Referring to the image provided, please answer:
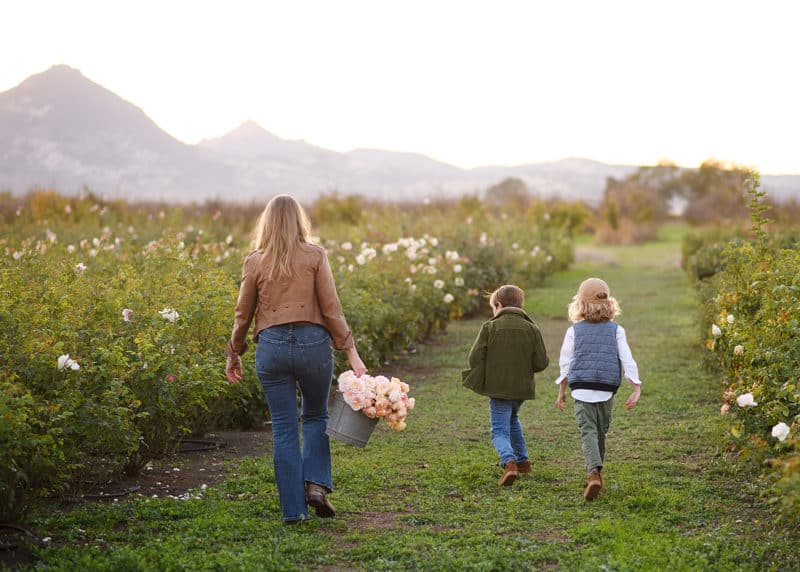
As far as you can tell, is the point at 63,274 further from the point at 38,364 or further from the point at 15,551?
the point at 15,551

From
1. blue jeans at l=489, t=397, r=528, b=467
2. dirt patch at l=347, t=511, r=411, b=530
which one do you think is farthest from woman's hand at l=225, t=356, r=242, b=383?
blue jeans at l=489, t=397, r=528, b=467

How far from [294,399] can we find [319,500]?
2.07ft

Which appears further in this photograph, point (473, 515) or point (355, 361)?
point (473, 515)

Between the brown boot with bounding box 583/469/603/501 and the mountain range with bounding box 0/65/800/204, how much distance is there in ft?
→ 150

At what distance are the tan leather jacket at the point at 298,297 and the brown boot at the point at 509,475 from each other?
1.63 meters

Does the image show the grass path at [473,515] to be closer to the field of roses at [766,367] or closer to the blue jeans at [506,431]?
the blue jeans at [506,431]

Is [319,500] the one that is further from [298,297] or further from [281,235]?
[281,235]

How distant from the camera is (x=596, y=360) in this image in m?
5.55

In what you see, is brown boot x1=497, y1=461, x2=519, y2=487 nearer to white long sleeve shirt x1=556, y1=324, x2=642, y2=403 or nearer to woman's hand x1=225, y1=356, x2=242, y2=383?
white long sleeve shirt x1=556, y1=324, x2=642, y2=403

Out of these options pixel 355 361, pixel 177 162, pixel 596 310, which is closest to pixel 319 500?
pixel 355 361

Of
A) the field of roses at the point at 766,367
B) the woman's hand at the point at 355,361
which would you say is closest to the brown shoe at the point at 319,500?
the woman's hand at the point at 355,361

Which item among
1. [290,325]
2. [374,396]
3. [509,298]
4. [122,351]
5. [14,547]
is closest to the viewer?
[14,547]

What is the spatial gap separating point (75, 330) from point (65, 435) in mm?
1073

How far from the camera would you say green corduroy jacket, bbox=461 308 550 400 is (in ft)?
19.5
